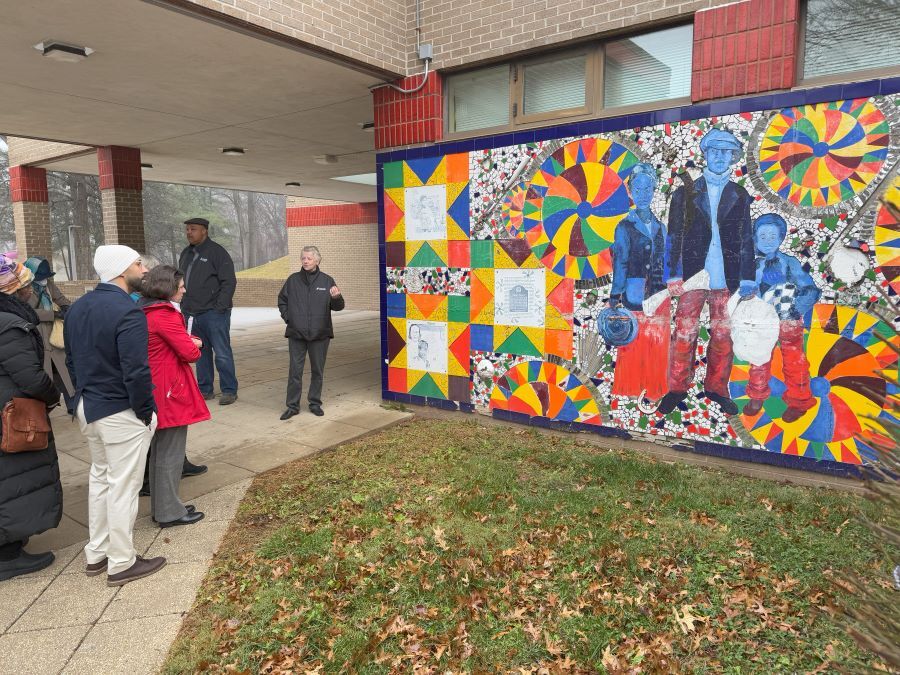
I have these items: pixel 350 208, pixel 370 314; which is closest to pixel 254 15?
pixel 370 314

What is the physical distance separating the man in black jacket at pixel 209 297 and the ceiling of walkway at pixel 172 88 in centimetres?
189

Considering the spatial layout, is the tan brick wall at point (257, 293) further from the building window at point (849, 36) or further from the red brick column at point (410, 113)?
the building window at point (849, 36)

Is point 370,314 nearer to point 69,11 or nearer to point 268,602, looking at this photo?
point 69,11

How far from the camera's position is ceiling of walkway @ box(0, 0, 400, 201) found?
18.8ft

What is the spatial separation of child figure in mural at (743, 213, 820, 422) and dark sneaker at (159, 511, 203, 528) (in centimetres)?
474

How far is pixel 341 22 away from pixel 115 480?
5.03 meters

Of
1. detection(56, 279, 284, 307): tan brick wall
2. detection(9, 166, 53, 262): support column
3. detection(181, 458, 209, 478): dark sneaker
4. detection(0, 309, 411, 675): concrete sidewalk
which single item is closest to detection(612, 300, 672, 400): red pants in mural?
detection(0, 309, 411, 675): concrete sidewalk

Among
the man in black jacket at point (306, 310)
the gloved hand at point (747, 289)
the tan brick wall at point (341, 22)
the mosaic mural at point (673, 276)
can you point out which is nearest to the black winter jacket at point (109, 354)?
the tan brick wall at point (341, 22)

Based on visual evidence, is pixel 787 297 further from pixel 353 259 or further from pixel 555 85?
pixel 353 259

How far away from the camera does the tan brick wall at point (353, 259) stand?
21719mm

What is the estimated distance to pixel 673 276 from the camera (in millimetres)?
5441

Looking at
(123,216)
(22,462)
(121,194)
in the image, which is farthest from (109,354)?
(121,194)

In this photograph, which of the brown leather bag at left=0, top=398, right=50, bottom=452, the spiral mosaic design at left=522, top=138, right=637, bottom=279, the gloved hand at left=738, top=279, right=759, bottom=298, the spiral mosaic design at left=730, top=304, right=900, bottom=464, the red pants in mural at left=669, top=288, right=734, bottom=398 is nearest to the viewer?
the brown leather bag at left=0, top=398, right=50, bottom=452

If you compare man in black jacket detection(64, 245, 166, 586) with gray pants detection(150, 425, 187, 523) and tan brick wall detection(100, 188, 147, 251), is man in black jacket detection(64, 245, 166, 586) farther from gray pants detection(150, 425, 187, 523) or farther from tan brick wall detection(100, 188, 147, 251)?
tan brick wall detection(100, 188, 147, 251)
